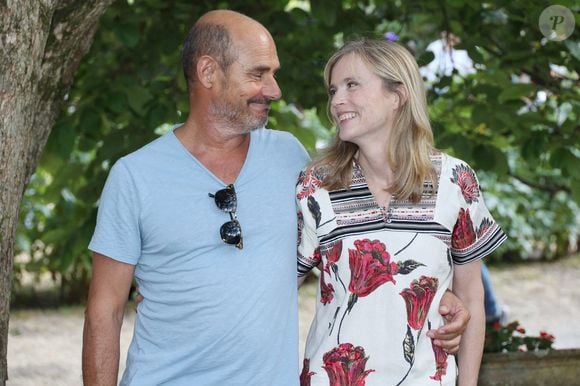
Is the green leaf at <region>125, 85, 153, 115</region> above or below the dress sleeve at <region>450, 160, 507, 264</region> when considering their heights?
above

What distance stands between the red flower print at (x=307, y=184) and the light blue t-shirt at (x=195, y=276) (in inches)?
5.3

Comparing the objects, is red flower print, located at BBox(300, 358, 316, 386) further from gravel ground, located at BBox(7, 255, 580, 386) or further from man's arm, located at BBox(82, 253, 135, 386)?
gravel ground, located at BBox(7, 255, 580, 386)

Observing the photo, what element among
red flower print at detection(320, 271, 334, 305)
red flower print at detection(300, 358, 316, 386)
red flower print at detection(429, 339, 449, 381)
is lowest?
red flower print at detection(300, 358, 316, 386)

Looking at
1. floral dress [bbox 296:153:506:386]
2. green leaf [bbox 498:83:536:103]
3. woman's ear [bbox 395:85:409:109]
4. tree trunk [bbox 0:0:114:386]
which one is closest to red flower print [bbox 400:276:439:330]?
floral dress [bbox 296:153:506:386]

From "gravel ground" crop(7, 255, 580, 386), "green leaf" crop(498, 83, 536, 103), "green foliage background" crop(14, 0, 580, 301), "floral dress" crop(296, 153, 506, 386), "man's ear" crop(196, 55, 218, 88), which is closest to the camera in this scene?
"floral dress" crop(296, 153, 506, 386)

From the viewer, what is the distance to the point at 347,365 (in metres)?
2.67

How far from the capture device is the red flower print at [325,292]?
2738 mm

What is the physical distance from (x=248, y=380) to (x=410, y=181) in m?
0.67

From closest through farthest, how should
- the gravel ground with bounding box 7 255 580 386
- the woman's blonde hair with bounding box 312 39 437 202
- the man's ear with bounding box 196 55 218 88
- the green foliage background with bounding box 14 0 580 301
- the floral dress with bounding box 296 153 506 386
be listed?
the floral dress with bounding box 296 153 506 386 → the woman's blonde hair with bounding box 312 39 437 202 → the man's ear with bounding box 196 55 218 88 → the green foliage background with bounding box 14 0 580 301 → the gravel ground with bounding box 7 255 580 386

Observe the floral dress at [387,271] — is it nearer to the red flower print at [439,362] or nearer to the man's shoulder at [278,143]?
the red flower print at [439,362]

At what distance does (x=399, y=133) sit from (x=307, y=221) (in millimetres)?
350

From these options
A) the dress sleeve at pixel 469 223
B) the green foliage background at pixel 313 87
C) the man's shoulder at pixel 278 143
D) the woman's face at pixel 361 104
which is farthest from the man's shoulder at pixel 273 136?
the green foliage background at pixel 313 87

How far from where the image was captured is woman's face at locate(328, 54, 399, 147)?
2.79 m

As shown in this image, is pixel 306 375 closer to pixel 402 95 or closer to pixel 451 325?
pixel 451 325
